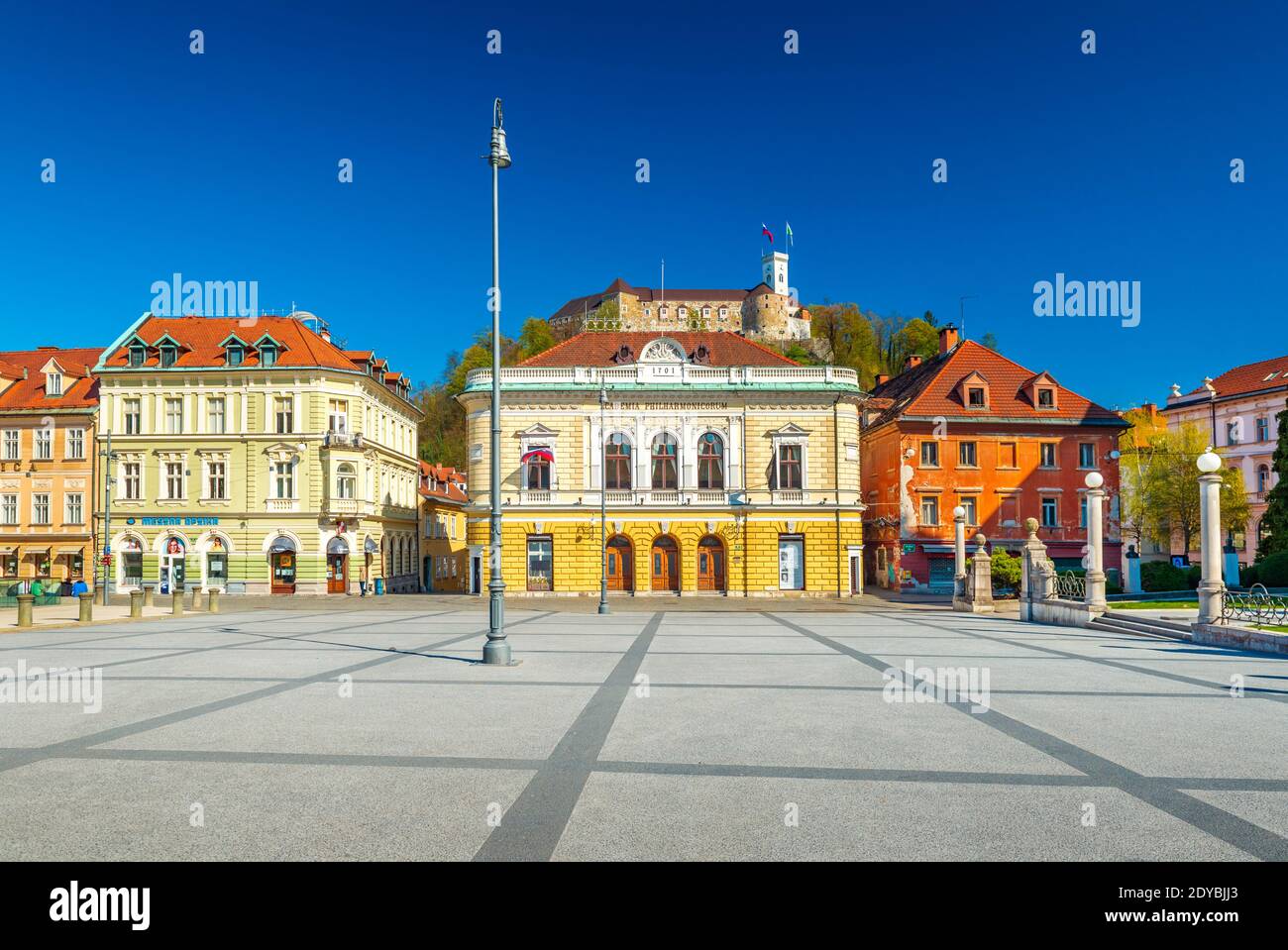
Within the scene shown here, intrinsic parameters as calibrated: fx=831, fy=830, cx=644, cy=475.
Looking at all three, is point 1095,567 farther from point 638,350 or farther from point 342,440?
point 342,440

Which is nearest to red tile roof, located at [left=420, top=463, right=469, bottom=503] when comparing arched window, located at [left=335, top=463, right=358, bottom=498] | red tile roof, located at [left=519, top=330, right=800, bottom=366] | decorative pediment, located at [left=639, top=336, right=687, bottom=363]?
arched window, located at [left=335, top=463, right=358, bottom=498]

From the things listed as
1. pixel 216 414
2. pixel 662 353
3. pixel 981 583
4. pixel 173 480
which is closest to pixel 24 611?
pixel 173 480

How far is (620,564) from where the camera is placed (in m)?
40.9

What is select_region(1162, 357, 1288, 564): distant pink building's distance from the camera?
56.6 m

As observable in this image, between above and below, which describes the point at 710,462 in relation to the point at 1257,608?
above

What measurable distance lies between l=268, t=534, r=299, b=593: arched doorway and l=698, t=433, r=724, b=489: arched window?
21.4 m

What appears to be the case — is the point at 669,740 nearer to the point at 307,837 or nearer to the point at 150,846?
the point at 307,837

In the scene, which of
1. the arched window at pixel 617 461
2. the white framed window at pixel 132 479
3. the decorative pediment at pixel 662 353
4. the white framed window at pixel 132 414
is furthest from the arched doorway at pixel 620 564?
the white framed window at pixel 132 414

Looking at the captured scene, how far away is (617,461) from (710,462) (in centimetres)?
462

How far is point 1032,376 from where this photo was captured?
46125 millimetres

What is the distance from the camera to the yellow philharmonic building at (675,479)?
40281 millimetres

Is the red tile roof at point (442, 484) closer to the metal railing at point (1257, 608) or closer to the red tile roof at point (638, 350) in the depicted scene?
the red tile roof at point (638, 350)

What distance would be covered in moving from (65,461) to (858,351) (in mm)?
94537

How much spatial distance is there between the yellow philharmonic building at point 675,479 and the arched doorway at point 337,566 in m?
7.65
